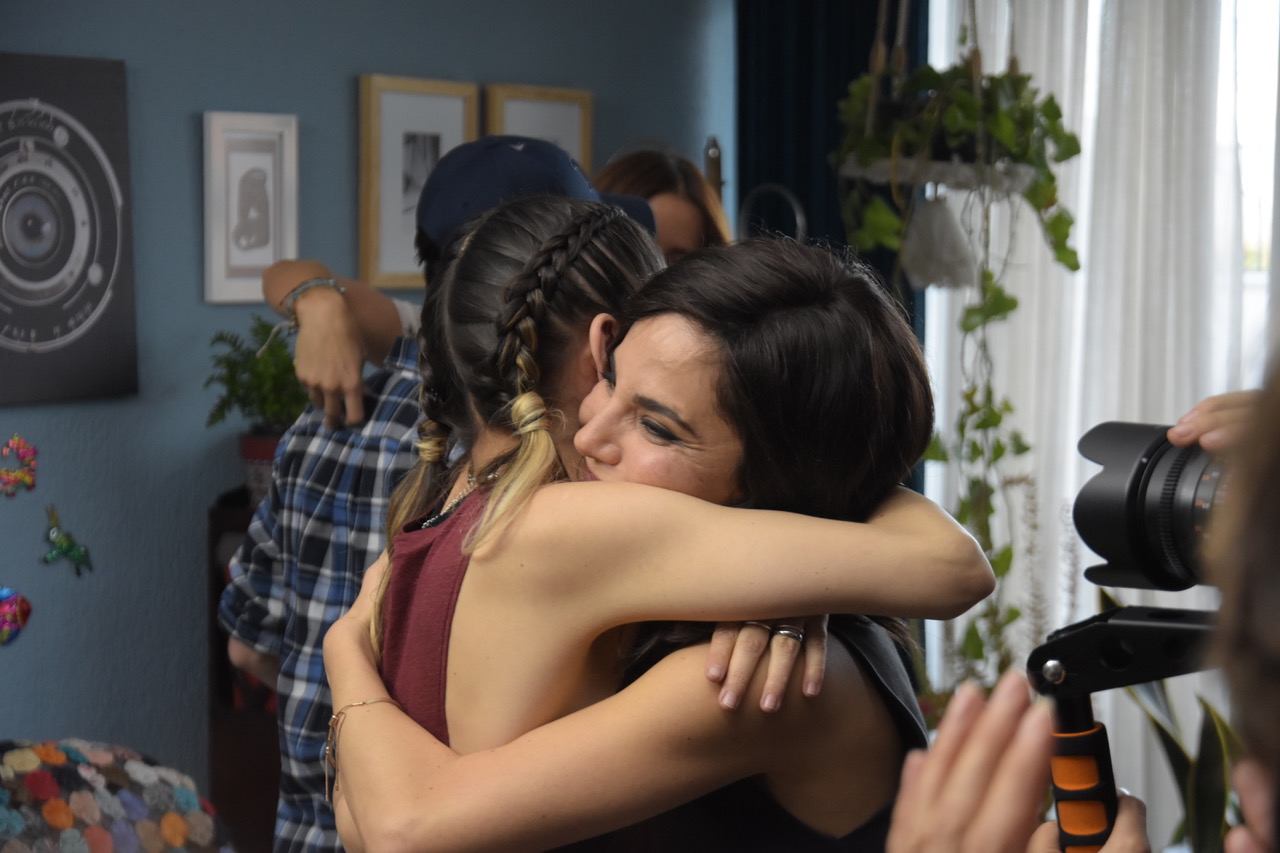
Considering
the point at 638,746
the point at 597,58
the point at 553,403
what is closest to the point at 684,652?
the point at 638,746

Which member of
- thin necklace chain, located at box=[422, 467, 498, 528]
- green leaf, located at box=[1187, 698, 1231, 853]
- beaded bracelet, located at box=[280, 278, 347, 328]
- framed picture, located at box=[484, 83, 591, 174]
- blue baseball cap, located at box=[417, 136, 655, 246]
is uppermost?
framed picture, located at box=[484, 83, 591, 174]

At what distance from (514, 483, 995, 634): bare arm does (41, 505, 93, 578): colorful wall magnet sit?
225 cm

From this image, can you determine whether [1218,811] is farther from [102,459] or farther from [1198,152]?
[102,459]

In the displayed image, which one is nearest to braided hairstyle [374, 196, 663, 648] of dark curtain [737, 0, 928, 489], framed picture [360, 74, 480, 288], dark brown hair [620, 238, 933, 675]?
dark brown hair [620, 238, 933, 675]

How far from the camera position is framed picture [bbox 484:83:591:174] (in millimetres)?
3479

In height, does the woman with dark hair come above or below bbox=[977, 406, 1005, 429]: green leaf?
above

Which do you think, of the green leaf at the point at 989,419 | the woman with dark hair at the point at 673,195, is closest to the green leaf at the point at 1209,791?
the green leaf at the point at 989,419

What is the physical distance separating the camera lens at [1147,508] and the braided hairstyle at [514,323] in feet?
1.56

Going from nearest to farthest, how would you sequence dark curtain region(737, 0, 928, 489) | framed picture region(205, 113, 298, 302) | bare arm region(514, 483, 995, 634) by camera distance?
bare arm region(514, 483, 995, 634)
framed picture region(205, 113, 298, 302)
dark curtain region(737, 0, 928, 489)

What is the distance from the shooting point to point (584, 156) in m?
3.67

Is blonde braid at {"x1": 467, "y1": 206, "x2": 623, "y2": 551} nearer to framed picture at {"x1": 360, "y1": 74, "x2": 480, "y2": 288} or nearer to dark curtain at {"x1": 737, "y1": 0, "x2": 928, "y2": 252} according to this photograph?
framed picture at {"x1": 360, "y1": 74, "x2": 480, "y2": 288}

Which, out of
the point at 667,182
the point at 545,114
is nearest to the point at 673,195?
the point at 667,182

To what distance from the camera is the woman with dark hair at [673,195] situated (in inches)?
98.4

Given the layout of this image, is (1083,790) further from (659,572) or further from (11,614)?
(11,614)
